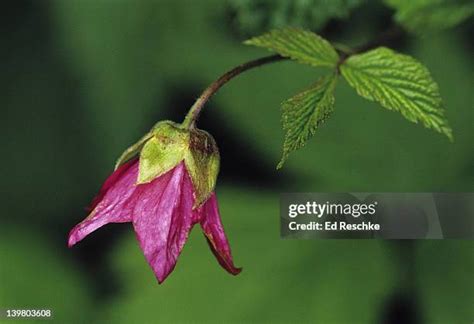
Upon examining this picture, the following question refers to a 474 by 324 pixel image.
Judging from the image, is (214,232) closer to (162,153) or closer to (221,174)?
(162,153)

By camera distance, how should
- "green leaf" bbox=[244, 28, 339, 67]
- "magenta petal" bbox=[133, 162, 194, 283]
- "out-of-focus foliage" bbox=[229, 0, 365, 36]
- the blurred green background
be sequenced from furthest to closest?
the blurred green background
"out-of-focus foliage" bbox=[229, 0, 365, 36]
"green leaf" bbox=[244, 28, 339, 67]
"magenta petal" bbox=[133, 162, 194, 283]

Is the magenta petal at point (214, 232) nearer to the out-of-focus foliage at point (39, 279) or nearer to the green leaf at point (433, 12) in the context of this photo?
the green leaf at point (433, 12)

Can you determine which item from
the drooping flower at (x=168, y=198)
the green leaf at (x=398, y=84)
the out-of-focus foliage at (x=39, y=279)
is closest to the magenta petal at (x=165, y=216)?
the drooping flower at (x=168, y=198)

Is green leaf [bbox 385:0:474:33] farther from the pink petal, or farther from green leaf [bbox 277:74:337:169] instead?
the pink petal

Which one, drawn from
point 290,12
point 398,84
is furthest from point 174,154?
point 290,12

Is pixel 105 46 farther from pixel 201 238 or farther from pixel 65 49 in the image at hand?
pixel 201 238

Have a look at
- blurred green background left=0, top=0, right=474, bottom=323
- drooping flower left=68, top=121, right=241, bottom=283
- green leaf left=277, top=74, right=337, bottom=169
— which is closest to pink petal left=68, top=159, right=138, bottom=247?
drooping flower left=68, top=121, right=241, bottom=283
